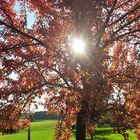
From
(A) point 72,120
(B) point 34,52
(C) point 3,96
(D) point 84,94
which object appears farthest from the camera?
(A) point 72,120

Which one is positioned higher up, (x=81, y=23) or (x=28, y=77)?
(x=81, y=23)

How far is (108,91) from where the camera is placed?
38.8ft

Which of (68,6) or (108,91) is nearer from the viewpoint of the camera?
(108,91)

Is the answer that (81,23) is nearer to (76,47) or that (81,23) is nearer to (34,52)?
(76,47)

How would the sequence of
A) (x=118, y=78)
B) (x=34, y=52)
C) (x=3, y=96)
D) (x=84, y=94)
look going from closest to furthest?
(x=84, y=94), (x=118, y=78), (x=3, y=96), (x=34, y=52)

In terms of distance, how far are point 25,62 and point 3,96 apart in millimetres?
1594

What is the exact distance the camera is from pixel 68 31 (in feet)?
46.3

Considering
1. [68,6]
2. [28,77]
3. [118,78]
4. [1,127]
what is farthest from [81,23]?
[1,127]

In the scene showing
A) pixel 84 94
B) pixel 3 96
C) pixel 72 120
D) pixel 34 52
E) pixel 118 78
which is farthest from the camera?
pixel 72 120

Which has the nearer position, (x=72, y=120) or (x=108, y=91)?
(x=108, y=91)

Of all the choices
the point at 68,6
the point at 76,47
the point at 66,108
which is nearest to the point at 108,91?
the point at 66,108

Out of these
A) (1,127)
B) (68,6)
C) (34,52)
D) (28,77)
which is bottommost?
(1,127)

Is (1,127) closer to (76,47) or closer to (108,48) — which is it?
(76,47)

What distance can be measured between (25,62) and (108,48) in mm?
4663
